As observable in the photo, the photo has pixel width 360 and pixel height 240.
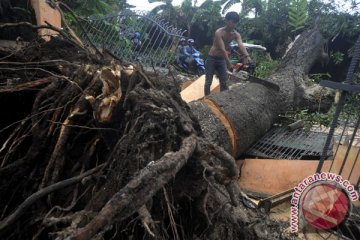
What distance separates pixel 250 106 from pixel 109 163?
8.68ft

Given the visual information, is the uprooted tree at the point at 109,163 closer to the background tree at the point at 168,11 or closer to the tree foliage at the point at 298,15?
Result: the tree foliage at the point at 298,15

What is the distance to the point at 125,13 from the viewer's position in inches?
237

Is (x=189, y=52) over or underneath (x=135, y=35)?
underneath

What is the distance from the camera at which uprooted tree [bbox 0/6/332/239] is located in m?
1.26

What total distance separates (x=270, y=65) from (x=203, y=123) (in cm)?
611

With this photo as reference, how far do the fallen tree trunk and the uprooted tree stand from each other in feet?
4.02

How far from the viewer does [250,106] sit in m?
3.87

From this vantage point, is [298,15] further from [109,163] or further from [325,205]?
[109,163]

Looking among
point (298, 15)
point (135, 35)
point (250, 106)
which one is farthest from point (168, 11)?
point (250, 106)

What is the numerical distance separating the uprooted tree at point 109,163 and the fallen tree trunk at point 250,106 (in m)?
1.22

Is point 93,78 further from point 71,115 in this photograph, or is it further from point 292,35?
point 292,35

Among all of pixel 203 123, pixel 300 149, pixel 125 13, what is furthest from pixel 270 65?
pixel 203 123

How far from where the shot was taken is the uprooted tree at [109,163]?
1262mm

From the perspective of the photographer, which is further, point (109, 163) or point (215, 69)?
point (215, 69)
